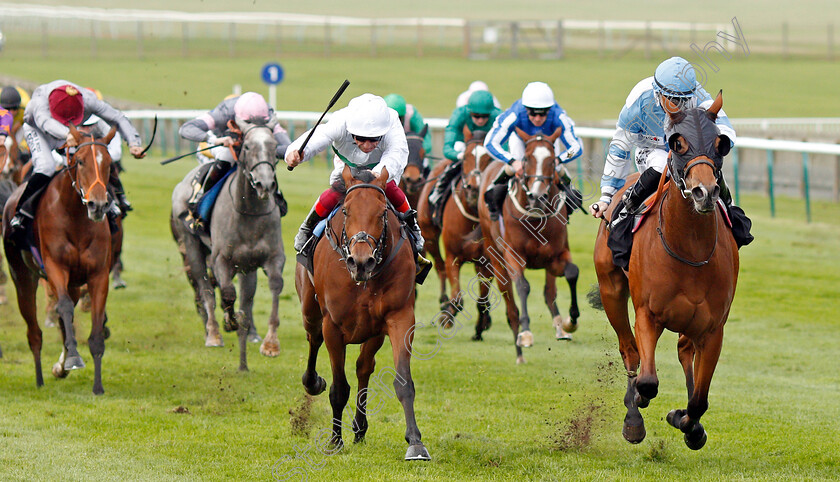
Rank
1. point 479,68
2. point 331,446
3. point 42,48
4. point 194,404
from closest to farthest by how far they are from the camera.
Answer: point 331,446 < point 194,404 < point 479,68 < point 42,48

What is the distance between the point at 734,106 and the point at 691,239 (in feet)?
102

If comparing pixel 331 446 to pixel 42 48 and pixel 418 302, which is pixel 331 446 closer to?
pixel 418 302

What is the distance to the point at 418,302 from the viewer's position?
42.7 feet

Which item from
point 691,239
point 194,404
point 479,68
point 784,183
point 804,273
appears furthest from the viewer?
point 479,68

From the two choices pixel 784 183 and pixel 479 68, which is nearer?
pixel 784 183

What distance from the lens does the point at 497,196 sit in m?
10.4

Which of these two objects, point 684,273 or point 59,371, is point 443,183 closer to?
point 59,371

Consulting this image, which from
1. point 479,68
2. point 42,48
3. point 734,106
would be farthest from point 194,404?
point 42,48

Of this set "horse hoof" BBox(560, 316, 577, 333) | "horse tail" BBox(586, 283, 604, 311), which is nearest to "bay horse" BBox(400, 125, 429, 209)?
"horse hoof" BBox(560, 316, 577, 333)

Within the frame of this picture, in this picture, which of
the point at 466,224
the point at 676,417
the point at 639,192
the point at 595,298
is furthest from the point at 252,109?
the point at 676,417

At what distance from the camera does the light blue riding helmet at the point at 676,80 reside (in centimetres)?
627

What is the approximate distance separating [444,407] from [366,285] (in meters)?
1.96

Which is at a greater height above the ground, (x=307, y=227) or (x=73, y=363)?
(x=307, y=227)

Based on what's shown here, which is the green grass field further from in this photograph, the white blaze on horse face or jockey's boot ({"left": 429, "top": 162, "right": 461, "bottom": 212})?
the white blaze on horse face
